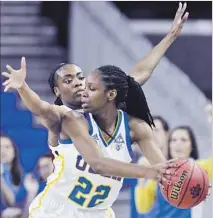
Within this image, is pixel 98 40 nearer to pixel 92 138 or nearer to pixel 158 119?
pixel 158 119

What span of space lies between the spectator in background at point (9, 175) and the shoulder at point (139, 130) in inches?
114

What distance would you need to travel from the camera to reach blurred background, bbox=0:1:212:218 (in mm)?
9148

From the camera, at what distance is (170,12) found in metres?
12.4

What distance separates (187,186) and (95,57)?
16.5 ft

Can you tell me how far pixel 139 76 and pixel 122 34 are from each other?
3965 mm

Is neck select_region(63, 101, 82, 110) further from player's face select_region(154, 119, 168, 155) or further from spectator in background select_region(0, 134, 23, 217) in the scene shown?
spectator in background select_region(0, 134, 23, 217)

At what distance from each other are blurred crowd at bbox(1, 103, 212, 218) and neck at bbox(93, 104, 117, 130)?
142 cm

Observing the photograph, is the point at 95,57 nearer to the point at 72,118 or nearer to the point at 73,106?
the point at 73,106

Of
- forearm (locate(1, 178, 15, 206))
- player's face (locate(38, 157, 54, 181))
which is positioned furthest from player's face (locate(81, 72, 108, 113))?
forearm (locate(1, 178, 15, 206))

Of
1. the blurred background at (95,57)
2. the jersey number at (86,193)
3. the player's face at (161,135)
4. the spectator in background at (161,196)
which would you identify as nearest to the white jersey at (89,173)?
the jersey number at (86,193)

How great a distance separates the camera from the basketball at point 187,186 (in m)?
5.30

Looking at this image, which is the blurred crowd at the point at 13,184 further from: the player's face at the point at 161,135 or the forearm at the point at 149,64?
the forearm at the point at 149,64

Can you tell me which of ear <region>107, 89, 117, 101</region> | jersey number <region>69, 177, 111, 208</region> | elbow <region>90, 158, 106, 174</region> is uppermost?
ear <region>107, 89, 117, 101</region>

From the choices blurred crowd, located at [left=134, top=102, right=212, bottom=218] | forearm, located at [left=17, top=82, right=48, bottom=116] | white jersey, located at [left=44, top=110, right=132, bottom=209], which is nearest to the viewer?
forearm, located at [left=17, top=82, right=48, bottom=116]
